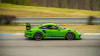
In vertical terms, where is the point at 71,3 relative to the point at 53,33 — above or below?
above

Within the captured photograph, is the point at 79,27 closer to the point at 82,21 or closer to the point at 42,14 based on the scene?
the point at 82,21

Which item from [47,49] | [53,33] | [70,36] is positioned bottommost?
[47,49]

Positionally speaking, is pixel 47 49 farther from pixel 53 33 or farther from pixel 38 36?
pixel 53 33

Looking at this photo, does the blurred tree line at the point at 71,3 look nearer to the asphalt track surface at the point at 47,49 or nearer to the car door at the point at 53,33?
the car door at the point at 53,33

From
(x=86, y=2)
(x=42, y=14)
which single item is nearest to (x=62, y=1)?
(x=86, y=2)

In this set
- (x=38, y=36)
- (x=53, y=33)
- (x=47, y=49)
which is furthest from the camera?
(x=53, y=33)

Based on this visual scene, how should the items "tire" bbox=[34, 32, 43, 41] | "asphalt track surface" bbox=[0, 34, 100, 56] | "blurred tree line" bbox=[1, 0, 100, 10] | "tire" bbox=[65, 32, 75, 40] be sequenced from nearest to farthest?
"asphalt track surface" bbox=[0, 34, 100, 56] → "tire" bbox=[34, 32, 43, 41] → "tire" bbox=[65, 32, 75, 40] → "blurred tree line" bbox=[1, 0, 100, 10]

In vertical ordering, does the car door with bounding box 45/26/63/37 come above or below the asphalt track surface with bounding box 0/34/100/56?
above

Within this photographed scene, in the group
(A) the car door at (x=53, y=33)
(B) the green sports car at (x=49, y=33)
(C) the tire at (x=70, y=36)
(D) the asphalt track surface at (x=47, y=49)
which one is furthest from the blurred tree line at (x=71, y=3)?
(D) the asphalt track surface at (x=47, y=49)

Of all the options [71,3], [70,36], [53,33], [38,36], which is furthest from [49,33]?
[71,3]

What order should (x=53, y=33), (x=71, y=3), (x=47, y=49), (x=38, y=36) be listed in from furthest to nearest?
1. (x=71, y=3)
2. (x=53, y=33)
3. (x=38, y=36)
4. (x=47, y=49)

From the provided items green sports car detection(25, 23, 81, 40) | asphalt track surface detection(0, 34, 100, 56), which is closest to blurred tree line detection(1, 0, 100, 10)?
green sports car detection(25, 23, 81, 40)

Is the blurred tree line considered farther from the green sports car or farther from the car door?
the car door

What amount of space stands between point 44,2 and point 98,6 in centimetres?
925
